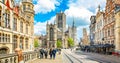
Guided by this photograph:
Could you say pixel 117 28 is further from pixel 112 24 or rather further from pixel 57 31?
pixel 57 31

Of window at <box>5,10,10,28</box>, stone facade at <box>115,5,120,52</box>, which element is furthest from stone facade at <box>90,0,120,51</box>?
window at <box>5,10,10,28</box>

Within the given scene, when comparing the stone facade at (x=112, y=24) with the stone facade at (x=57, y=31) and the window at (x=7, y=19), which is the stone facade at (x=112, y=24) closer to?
the window at (x=7, y=19)

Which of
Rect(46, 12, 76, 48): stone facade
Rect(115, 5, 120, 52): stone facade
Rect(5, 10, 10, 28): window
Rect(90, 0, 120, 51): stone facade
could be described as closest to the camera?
Rect(5, 10, 10, 28): window

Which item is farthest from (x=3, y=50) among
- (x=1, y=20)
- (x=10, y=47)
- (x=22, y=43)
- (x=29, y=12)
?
(x=29, y=12)

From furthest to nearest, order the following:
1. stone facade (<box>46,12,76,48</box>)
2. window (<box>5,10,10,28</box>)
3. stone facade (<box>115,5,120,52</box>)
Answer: stone facade (<box>46,12,76,48</box>), stone facade (<box>115,5,120,52</box>), window (<box>5,10,10,28</box>)

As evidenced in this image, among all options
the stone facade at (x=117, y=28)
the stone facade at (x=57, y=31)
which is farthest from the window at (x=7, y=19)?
the stone facade at (x=57, y=31)

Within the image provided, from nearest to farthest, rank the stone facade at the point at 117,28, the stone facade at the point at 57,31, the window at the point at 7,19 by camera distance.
A: 1. the window at the point at 7,19
2. the stone facade at the point at 117,28
3. the stone facade at the point at 57,31

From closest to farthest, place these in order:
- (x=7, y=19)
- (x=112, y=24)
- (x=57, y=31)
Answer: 1. (x=7, y=19)
2. (x=112, y=24)
3. (x=57, y=31)

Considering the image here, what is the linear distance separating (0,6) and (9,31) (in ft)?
15.5

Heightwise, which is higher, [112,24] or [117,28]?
[112,24]

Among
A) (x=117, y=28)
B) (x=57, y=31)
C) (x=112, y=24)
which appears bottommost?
(x=117, y=28)

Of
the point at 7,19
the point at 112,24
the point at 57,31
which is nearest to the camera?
the point at 7,19

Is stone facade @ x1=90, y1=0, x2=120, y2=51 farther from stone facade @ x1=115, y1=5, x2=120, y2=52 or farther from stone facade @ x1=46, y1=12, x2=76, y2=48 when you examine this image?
stone facade @ x1=46, y1=12, x2=76, y2=48

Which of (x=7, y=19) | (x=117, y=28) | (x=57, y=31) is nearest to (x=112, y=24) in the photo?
(x=117, y=28)
